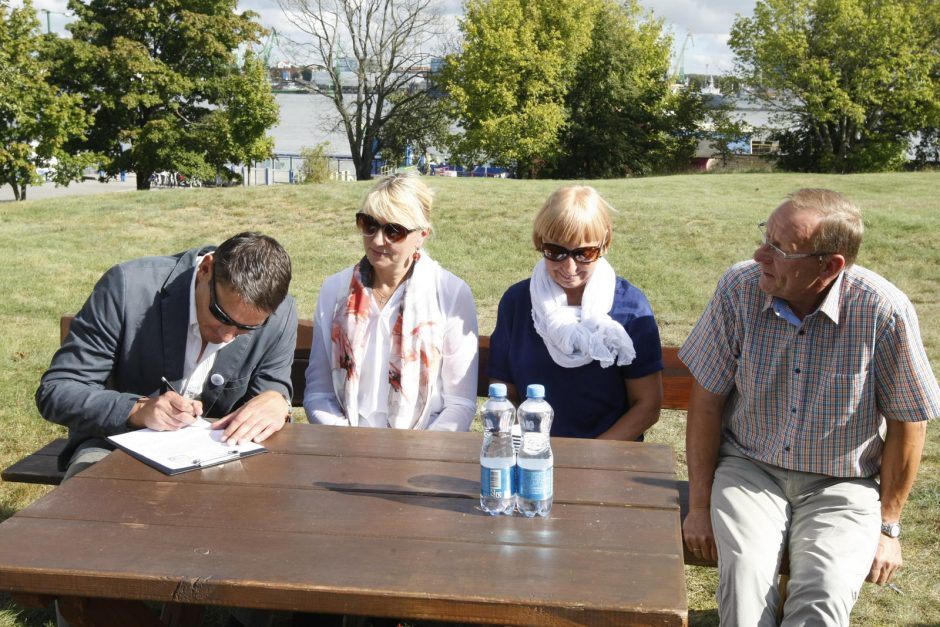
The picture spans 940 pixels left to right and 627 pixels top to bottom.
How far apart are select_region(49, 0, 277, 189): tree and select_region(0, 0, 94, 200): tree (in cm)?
607

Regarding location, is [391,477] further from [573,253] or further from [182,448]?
[573,253]

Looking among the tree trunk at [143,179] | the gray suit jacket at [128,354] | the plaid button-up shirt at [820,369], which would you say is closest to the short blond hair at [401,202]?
the gray suit jacket at [128,354]

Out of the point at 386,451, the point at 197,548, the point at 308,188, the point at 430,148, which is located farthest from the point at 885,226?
the point at 430,148

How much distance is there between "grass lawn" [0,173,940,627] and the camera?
4367 millimetres

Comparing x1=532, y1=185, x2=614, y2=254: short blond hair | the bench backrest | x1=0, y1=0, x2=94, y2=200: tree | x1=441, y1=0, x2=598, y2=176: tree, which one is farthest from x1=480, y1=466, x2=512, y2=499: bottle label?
x1=441, y1=0, x2=598, y2=176: tree

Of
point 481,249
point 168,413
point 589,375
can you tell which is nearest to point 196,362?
point 168,413

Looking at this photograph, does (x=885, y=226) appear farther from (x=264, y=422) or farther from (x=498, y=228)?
(x=264, y=422)

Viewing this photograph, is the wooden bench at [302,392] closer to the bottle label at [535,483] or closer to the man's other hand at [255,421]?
the man's other hand at [255,421]

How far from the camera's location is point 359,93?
44.0m

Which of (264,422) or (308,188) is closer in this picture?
(264,422)

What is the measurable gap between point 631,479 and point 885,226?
9.53 metres

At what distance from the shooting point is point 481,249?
35.1ft

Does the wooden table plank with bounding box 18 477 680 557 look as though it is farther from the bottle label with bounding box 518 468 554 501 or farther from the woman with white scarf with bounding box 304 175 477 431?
the woman with white scarf with bounding box 304 175 477 431

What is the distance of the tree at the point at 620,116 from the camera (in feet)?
123
